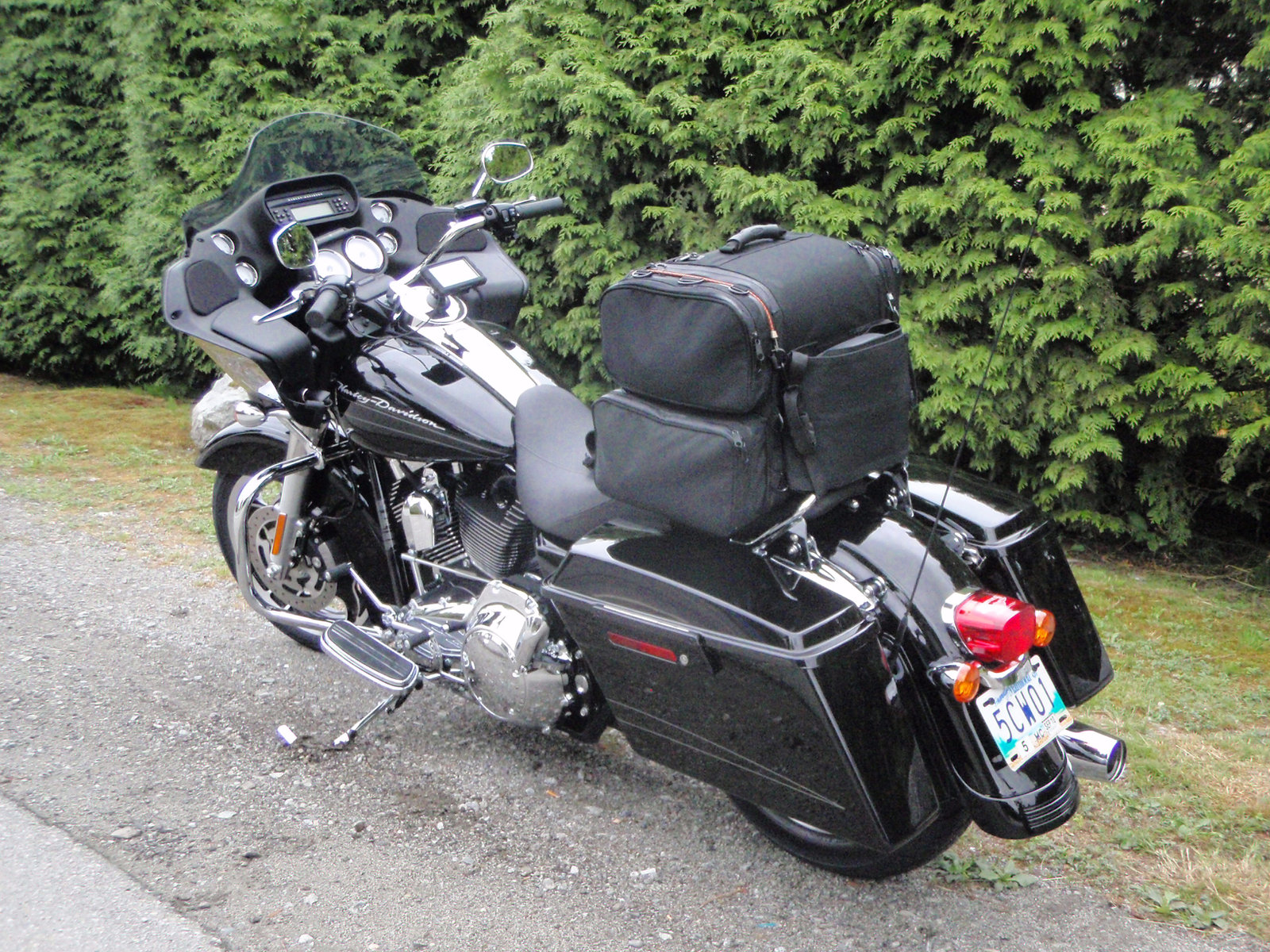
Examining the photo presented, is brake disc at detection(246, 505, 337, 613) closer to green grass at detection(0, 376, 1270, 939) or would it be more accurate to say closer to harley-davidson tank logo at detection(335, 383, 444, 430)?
harley-davidson tank logo at detection(335, 383, 444, 430)

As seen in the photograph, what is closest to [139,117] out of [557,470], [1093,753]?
[557,470]

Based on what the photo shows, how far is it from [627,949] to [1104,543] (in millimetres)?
3455

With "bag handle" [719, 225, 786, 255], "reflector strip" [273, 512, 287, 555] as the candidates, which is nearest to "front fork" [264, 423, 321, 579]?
"reflector strip" [273, 512, 287, 555]

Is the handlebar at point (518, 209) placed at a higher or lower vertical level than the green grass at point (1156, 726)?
higher

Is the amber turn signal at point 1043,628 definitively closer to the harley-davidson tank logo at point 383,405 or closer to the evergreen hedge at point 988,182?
the harley-davidson tank logo at point 383,405

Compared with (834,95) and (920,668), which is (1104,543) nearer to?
(834,95)

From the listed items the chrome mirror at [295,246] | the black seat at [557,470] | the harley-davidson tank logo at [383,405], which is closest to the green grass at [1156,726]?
the black seat at [557,470]

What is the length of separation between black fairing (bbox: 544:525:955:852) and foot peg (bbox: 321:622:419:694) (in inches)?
29.4

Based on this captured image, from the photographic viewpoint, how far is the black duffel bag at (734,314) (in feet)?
7.16

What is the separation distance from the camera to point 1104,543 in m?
5.12

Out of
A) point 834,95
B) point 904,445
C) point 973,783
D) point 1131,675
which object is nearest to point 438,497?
point 904,445

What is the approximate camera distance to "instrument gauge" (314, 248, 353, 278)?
10.9 ft

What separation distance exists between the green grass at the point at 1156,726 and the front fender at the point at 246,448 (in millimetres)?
1312

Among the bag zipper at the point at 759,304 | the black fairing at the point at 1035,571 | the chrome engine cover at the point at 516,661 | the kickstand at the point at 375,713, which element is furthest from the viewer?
the kickstand at the point at 375,713
